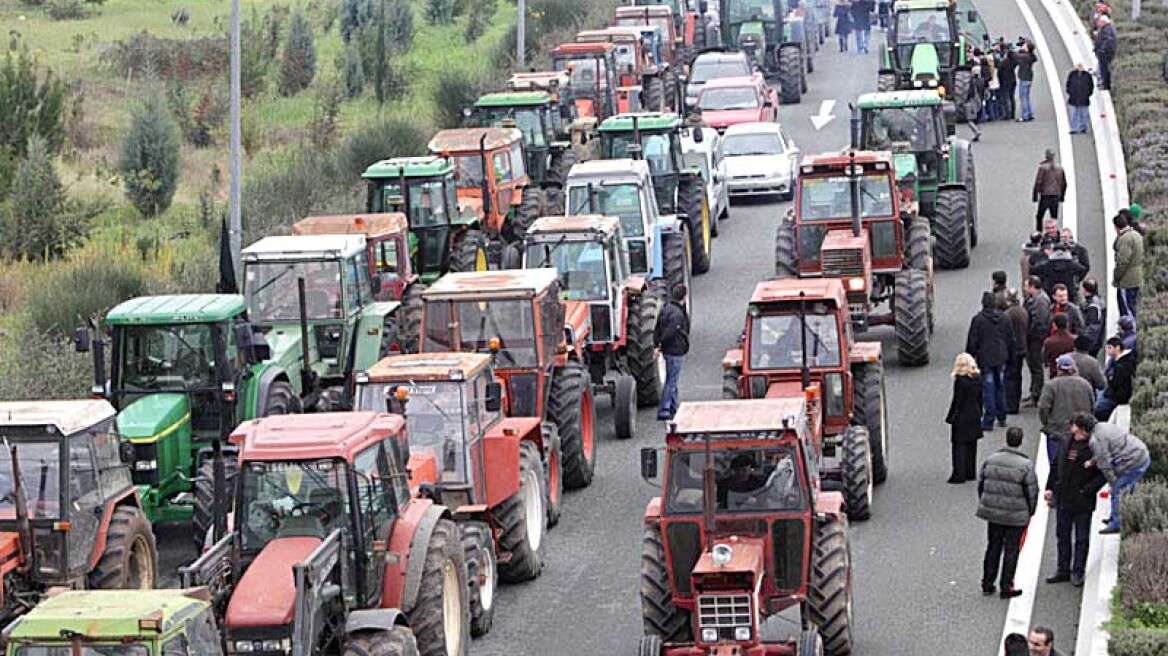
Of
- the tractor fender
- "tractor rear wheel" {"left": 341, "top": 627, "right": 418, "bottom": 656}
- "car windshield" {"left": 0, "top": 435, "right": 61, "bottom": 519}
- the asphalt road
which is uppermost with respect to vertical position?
"car windshield" {"left": 0, "top": 435, "right": 61, "bottom": 519}

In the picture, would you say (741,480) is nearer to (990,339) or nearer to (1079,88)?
(990,339)

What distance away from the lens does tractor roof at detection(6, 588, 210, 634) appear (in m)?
12.6

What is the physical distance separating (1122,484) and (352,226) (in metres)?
11.6

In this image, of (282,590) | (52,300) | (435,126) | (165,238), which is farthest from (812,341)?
(435,126)

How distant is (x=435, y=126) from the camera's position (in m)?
44.8

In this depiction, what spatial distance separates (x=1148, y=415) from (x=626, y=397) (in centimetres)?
647

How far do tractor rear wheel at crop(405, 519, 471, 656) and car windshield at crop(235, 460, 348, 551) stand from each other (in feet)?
3.43

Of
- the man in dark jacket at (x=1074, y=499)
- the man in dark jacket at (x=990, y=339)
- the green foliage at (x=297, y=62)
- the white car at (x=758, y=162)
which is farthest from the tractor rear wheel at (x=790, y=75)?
the man in dark jacket at (x=1074, y=499)

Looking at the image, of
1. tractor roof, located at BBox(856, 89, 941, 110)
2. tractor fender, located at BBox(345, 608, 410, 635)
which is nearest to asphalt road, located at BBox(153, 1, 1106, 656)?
tractor roof, located at BBox(856, 89, 941, 110)

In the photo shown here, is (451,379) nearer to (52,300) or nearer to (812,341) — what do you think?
(812,341)

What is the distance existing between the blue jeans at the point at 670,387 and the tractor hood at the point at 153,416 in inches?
265

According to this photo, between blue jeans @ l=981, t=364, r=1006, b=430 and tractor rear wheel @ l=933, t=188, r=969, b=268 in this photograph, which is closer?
blue jeans @ l=981, t=364, r=1006, b=430

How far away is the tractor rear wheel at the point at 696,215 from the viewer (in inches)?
1293

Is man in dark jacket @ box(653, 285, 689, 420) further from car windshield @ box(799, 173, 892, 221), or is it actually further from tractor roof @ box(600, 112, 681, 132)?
tractor roof @ box(600, 112, 681, 132)
